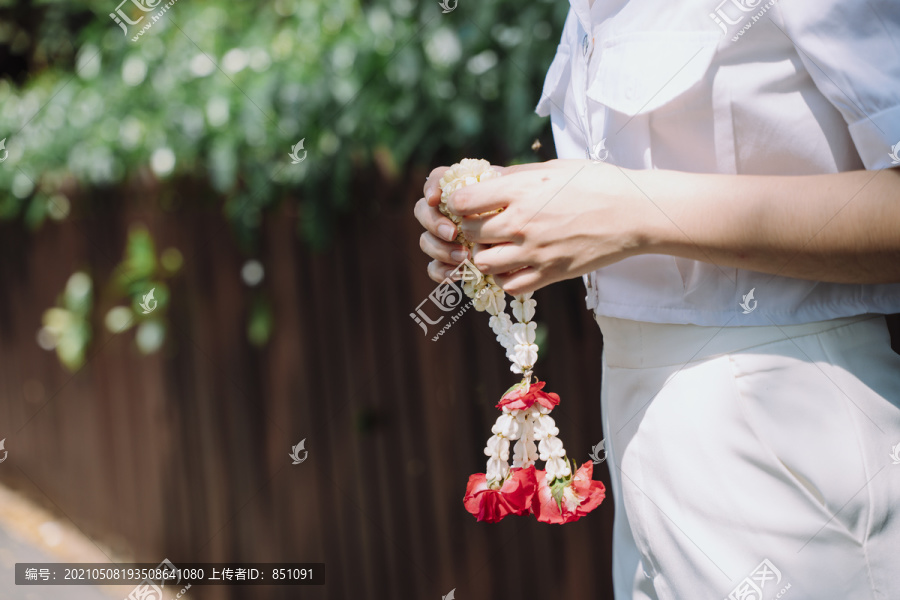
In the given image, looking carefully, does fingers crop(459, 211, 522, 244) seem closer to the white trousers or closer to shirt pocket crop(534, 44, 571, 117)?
the white trousers

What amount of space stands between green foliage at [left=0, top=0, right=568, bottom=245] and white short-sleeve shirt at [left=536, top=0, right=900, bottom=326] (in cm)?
97

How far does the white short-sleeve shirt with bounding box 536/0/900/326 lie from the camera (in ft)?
2.48

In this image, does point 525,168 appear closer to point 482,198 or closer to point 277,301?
point 482,198

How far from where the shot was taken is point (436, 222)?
3.56ft

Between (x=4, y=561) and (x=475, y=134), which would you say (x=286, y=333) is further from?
(x=4, y=561)

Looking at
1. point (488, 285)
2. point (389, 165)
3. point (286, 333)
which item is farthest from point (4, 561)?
point (488, 285)

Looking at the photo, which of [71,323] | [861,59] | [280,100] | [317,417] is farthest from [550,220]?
[71,323]

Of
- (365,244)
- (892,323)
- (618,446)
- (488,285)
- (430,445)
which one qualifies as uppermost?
(365,244)

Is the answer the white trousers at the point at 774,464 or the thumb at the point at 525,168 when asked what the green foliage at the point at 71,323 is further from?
the white trousers at the point at 774,464

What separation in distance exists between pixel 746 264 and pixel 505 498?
50 cm

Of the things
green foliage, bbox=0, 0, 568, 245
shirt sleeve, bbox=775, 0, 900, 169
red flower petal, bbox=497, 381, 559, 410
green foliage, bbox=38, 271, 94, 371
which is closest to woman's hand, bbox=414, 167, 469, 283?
red flower petal, bbox=497, 381, 559, 410

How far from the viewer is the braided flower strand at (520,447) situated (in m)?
1.05

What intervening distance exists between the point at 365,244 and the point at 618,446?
147cm

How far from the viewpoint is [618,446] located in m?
1.06
